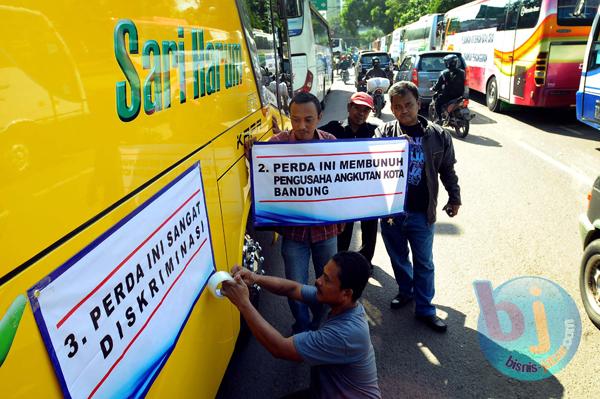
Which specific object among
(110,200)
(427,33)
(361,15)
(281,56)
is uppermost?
(361,15)

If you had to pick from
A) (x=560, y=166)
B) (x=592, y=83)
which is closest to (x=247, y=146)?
(x=560, y=166)

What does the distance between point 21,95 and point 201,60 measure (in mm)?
1229

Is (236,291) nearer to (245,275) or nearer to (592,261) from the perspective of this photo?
(245,275)

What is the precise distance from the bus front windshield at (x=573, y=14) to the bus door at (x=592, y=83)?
2.37 meters

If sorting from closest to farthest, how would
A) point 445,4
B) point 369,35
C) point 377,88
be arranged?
point 377,88 → point 445,4 → point 369,35

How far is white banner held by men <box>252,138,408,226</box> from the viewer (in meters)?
2.74

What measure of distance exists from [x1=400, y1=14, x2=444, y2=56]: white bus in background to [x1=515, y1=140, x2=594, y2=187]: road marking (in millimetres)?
→ 14543

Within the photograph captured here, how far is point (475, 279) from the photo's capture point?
4.05 metres

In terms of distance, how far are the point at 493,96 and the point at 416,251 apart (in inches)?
453

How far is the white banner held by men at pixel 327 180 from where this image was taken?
2.74 metres

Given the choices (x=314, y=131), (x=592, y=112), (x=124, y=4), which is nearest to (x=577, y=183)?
(x=592, y=112)

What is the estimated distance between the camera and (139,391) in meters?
1.42

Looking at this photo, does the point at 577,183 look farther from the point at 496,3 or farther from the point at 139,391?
the point at 496,3

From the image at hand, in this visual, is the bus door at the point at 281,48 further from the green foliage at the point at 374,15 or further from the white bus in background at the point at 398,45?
the green foliage at the point at 374,15
